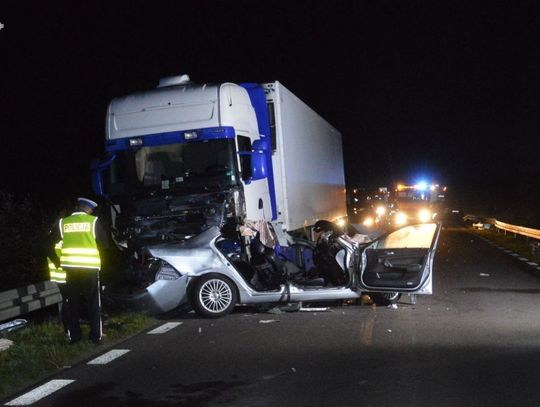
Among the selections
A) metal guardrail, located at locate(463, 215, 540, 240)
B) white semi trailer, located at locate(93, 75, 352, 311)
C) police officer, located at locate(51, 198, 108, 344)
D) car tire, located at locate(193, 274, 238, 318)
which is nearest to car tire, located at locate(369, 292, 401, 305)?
white semi trailer, located at locate(93, 75, 352, 311)

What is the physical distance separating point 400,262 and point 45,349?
4.63 meters

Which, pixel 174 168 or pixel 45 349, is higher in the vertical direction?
pixel 174 168

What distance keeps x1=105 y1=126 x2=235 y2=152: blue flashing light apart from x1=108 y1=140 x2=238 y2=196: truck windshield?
3.2 inches

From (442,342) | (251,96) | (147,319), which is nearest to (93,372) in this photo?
(147,319)

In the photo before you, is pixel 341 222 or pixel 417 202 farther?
pixel 417 202

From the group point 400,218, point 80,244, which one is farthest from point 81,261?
point 400,218

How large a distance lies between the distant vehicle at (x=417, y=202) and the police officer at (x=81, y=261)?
93.9 feet

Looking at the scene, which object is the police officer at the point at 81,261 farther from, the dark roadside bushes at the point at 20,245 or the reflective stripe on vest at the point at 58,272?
the dark roadside bushes at the point at 20,245

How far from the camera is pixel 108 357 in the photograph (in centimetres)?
744

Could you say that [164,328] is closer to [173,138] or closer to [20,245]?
[173,138]

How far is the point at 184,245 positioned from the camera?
9.62 metres

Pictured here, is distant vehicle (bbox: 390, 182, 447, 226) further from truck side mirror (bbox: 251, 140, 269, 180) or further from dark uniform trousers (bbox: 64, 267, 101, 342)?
dark uniform trousers (bbox: 64, 267, 101, 342)

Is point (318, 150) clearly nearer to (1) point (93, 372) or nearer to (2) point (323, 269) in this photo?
(2) point (323, 269)

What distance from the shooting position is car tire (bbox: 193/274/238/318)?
964 cm
